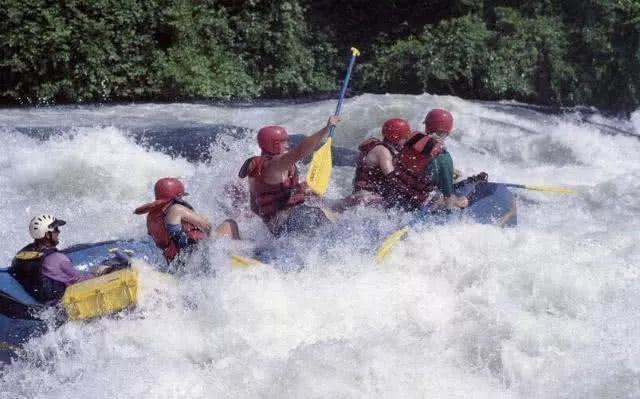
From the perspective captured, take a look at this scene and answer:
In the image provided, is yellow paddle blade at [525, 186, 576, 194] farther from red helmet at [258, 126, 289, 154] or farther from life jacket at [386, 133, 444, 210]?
red helmet at [258, 126, 289, 154]

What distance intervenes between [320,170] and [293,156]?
130 cm

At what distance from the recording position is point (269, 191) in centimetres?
572

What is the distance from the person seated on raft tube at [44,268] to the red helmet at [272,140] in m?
1.42

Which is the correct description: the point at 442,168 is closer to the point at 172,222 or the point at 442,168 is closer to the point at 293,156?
the point at 293,156

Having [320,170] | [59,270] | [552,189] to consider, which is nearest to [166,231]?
[59,270]

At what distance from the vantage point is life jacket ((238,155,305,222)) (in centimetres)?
570

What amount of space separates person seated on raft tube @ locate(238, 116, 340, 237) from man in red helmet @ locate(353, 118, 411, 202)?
0.55m

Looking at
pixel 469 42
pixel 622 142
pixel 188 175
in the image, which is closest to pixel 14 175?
pixel 188 175

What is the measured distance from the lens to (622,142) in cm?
1166

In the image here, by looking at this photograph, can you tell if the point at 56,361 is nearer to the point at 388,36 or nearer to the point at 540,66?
the point at 540,66

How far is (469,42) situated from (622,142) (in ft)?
13.3

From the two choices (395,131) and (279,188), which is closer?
(279,188)

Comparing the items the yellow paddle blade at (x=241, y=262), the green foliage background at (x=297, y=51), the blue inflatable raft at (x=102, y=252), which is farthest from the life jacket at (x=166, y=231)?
the green foliage background at (x=297, y=51)

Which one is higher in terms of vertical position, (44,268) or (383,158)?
(383,158)
